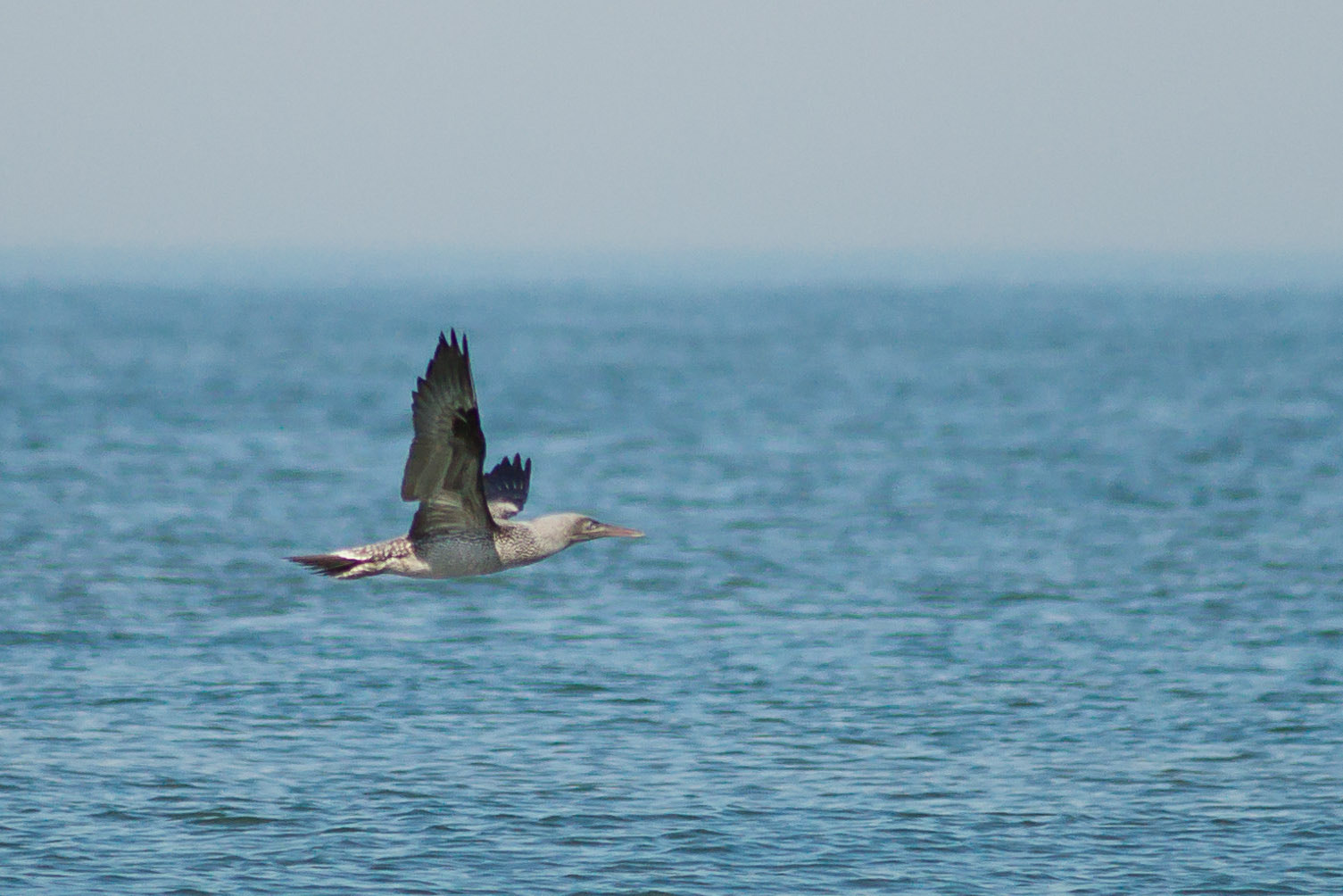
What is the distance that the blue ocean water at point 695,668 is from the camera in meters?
14.2

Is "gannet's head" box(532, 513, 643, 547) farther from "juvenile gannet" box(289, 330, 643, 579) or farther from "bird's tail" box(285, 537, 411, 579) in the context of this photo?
"bird's tail" box(285, 537, 411, 579)

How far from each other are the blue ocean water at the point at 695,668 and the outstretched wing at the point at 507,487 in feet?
7.59

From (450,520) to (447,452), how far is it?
706 mm

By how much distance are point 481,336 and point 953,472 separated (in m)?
63.0

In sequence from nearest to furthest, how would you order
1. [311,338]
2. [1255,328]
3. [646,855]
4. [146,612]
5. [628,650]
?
[646,855]
[628,650]
[146,612]
[311,338]
[1255,328]

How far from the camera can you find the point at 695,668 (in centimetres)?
2017

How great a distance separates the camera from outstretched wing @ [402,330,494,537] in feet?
39.4

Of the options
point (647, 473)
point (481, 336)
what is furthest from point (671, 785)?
point (481, 336)

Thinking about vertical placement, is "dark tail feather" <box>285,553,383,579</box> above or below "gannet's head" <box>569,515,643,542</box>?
below

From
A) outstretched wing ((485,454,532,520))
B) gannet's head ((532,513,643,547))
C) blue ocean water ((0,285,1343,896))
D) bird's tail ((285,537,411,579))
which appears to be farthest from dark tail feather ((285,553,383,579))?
blue ocean water ((0,285,1343,896))

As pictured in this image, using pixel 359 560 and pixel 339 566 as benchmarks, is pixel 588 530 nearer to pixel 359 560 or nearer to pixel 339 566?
pixel 359 560

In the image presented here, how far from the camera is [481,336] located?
10069 centimetres

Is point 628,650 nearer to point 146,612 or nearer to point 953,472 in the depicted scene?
point 146,612

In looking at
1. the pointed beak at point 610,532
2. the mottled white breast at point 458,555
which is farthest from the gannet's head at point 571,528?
the mottled white breast at point 458,555
